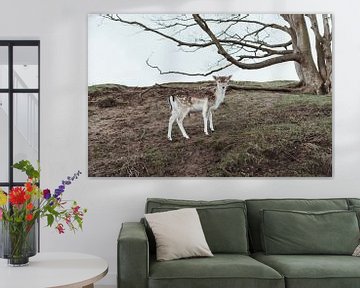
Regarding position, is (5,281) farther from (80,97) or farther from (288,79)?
(288,79)

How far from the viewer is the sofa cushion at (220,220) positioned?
4.37m

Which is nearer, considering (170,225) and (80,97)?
(170,225)

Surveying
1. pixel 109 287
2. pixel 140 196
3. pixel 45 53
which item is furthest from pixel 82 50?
pixel 109 287

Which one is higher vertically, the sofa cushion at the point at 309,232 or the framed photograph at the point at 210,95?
the framed photograph at the point at 210,95

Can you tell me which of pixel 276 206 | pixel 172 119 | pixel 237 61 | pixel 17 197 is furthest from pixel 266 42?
pixel 17 197

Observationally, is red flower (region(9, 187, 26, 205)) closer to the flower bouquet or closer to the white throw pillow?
the flower bouquet

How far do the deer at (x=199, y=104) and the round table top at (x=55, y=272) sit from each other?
59.9 inches

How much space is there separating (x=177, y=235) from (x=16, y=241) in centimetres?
117

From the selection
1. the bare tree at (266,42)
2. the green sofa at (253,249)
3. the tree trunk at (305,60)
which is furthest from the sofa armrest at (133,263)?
the tree trunk at (305,60)

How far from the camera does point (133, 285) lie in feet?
12.3

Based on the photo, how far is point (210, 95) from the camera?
4.90 meters

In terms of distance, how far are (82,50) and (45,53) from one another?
0.30 meters

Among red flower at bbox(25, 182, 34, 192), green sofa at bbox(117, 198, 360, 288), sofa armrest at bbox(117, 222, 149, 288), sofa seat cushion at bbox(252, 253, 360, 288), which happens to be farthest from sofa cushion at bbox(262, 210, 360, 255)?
red flower at bbox(25, 182, 34, 192)

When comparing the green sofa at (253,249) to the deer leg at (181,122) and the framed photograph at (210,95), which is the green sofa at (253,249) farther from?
the deer leg at (181,122)
